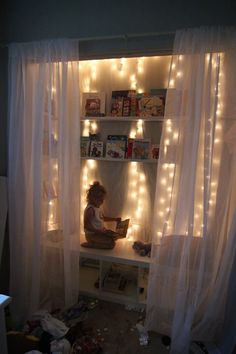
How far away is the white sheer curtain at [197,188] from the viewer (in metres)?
1.52

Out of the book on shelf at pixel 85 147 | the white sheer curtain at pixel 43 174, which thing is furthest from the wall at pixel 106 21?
the book on shelf at pixel 85 147

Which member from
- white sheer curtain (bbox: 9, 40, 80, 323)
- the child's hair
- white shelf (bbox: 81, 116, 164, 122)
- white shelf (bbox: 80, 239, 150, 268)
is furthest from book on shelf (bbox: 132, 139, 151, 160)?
white shelf (bbox: 80, 239, 150, 268)

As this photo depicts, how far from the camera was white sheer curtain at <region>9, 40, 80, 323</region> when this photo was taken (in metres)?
1.78

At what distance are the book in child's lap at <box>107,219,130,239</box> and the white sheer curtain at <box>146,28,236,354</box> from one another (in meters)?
0.51

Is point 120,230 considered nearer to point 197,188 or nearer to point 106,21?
point 197,188

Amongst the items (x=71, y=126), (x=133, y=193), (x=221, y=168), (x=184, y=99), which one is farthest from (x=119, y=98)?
(x=221, y=168)

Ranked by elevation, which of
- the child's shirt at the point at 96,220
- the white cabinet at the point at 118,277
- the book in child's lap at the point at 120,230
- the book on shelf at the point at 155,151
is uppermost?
the book on shelf at the point at 155,151

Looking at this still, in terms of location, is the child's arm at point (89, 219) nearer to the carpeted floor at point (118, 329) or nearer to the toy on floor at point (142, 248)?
the toy on floor at point (142, 248)

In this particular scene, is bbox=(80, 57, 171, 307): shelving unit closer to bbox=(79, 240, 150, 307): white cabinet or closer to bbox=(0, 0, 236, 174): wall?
bbox=(79, 240, 150, 307): white cabinet

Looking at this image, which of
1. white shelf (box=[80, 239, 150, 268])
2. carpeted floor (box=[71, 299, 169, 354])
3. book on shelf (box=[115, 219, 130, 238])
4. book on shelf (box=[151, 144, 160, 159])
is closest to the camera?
carpeted floor (box=[71, 299, 169, 354])

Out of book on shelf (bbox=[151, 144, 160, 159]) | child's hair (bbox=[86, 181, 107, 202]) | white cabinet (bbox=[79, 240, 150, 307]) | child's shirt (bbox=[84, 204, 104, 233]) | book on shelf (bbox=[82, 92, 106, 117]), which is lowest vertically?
white cabinet (bbox=[79, 240, 150, 307])

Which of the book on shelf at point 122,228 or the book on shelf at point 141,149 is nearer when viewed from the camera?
the book on shelf at point 141,149

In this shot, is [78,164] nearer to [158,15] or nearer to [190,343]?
[158,15]

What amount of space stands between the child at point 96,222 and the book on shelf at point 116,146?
1.09 feet
